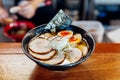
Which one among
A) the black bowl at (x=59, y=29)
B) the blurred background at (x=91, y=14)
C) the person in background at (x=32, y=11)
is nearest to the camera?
the black bowl at (x=59, y=29)

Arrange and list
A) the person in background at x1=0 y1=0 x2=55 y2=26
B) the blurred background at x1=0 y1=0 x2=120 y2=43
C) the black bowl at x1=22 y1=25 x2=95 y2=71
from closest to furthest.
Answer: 1. the black bowl at x1=22 y1=25 x2=95 y2=71
2. the blurred background at x1=0 y1=0 x2=120 y2=43
3. the person in background at x1=0 y1=0 x2=55 y2=26

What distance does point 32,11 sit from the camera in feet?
6.35

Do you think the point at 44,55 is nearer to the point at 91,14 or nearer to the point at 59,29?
the point at 59,29

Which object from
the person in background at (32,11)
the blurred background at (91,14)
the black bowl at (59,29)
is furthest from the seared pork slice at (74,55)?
the person in background at (32,11)

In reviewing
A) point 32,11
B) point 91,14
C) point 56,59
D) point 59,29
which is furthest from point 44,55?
point 91,14

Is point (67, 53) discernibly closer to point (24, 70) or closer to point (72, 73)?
point (72, 73)

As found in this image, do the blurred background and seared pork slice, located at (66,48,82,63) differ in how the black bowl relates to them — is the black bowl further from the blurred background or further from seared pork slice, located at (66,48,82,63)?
the blurred background

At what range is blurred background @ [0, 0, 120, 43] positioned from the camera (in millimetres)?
1808

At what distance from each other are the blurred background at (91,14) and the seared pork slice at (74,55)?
0.90 meters

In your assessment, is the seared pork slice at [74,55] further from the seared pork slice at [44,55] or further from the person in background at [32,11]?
the person in background at [32,11]

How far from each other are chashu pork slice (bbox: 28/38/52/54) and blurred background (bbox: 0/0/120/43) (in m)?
0.79

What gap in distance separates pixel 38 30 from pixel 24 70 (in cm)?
19

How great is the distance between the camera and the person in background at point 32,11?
192 cm

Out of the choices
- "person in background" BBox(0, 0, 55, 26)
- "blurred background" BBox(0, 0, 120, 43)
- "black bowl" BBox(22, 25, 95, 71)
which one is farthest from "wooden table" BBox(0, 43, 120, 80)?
"person in background" BBox(0, 0, 55, 26)
